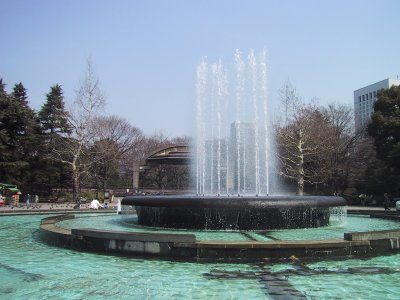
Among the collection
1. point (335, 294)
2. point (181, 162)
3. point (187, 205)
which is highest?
point (181, 162)

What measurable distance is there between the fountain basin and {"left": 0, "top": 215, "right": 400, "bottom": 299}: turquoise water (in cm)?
373

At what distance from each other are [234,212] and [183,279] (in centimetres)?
558

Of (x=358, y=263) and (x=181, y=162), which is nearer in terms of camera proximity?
(x=358, y=263)

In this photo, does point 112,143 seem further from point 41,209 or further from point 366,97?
point 366,97

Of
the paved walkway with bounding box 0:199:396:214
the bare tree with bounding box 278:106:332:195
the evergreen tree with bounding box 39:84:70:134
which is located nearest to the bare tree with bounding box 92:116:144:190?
the evergreen tree with bounding box 39:84:70:134

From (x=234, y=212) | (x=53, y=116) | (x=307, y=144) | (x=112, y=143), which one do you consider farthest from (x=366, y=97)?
(x=234, y=212)

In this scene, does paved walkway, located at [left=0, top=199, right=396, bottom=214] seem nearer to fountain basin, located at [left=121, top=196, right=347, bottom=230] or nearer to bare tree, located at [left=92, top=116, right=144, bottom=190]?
fountain basin, located at [left=121, top=196, right=347, bottom=230]

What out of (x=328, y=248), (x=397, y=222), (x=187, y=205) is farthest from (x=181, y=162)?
(x=328, y=248)

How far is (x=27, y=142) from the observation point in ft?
145

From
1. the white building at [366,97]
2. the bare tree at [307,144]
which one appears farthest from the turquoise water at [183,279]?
the white building at [366,97]

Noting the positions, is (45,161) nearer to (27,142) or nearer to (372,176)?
(27,142)

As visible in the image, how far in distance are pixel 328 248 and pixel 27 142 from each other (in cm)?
4073

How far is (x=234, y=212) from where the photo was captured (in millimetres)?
12930

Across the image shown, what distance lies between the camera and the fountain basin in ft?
41.5
